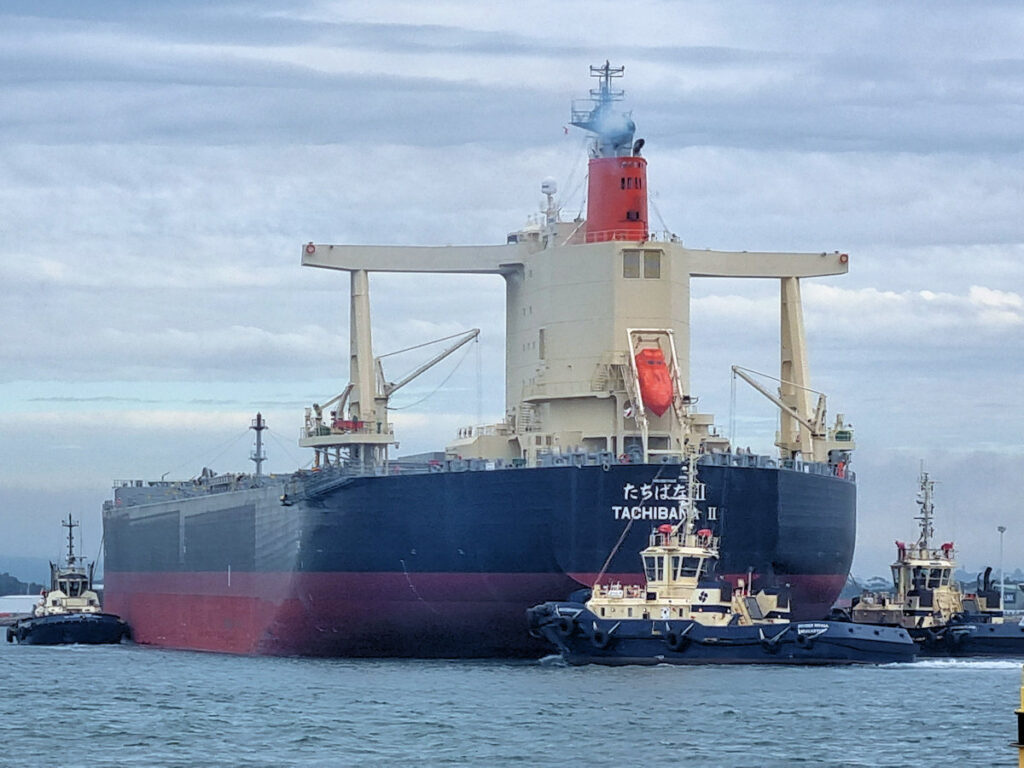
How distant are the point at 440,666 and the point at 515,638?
1927 mm

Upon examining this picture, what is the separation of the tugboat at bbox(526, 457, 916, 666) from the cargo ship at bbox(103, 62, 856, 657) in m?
1.23

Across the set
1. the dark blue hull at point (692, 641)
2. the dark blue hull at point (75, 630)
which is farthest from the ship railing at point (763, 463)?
the dark blue hull at point (75, 630)

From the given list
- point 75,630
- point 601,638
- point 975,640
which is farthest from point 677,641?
point 75,630

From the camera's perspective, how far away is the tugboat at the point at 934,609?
49.8 metres

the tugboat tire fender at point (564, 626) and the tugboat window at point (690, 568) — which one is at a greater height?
the tugboat window at point (690, 568)

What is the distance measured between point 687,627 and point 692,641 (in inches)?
11.6

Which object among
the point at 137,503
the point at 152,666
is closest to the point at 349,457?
the point at 152,666

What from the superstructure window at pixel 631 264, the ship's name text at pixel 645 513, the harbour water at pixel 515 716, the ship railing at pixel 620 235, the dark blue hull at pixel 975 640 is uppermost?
the ship railing at pixel 620 235

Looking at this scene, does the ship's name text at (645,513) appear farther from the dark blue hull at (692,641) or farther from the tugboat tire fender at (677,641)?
the tugboat tire fender at (677,641)

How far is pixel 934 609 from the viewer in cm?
5266

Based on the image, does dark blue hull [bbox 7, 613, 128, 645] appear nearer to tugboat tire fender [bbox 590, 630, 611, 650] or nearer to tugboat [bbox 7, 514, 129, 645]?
tugboat [bbox 7, 514, 129, 645]

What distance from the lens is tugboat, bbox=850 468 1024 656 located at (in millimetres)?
49844

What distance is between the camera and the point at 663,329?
4984cm

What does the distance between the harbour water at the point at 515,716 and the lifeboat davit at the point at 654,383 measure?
239 inches
